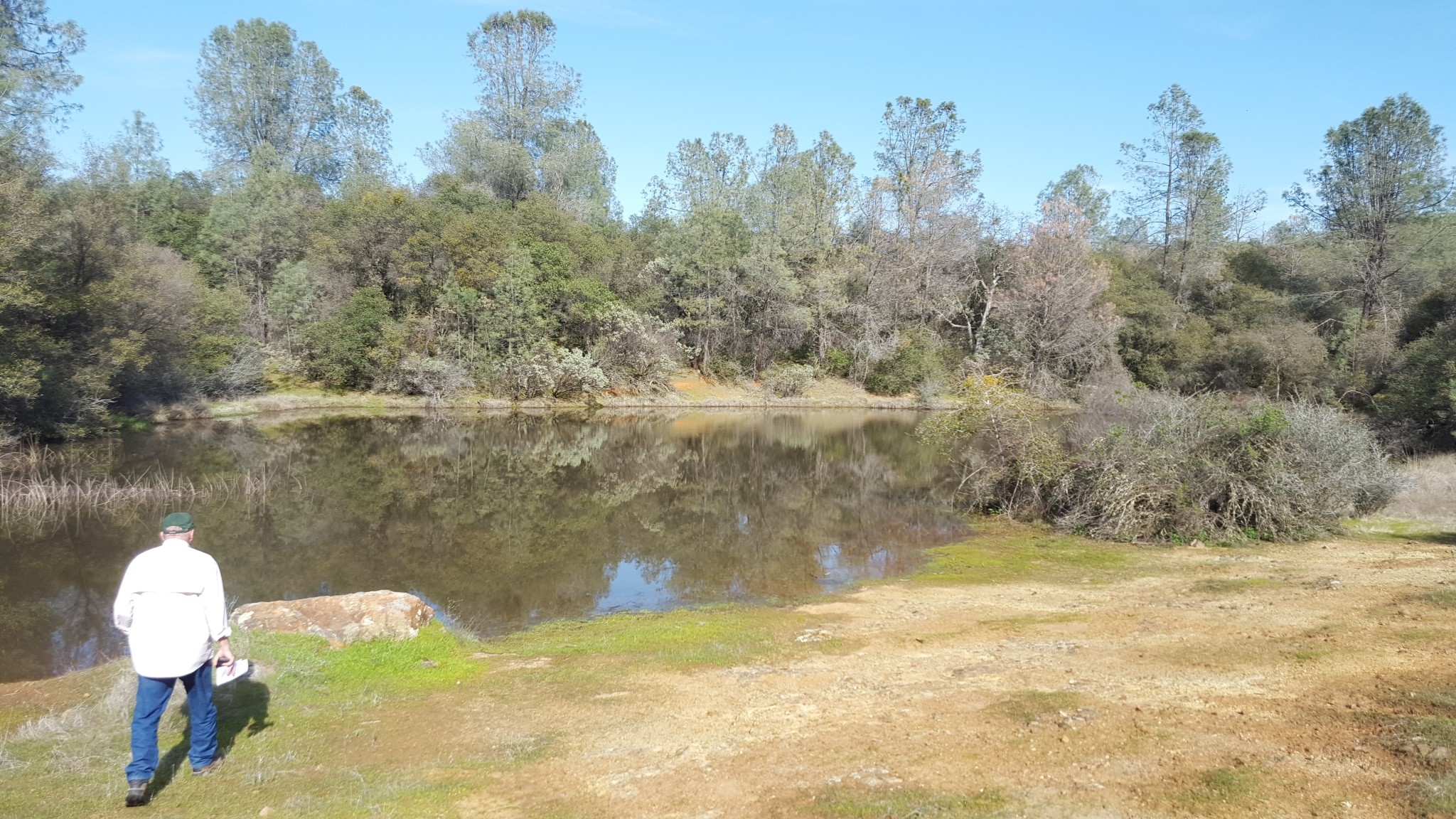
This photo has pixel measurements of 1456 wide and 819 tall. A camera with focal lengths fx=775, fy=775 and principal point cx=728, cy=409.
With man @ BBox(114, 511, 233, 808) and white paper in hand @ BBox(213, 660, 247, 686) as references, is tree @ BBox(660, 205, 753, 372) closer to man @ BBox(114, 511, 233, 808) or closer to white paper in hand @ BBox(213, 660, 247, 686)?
white paper in hand @ BBox(213, 660, 247, 686)

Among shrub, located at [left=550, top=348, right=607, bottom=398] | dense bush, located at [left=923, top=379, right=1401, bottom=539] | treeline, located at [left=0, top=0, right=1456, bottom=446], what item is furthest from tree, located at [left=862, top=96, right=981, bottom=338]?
dense bush, located at [left=923, top=379, right=1401, bottom=539]

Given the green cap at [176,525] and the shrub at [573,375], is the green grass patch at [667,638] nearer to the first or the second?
the green cap at [176,525]

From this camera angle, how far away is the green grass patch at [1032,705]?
21.7ft

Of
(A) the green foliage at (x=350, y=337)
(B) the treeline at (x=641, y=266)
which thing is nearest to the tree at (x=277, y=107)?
(B) the treeline at (x=641, y=266)

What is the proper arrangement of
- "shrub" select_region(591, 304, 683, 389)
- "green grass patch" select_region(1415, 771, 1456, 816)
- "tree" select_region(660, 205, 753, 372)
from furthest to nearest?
"tree" select_region(660, 205, 753, 372) → "shrub" select_region(591, 304, 683, 389) → "green grass patch" select_region(1415, 771, 1456, 816)

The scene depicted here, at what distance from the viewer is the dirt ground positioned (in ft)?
16.9

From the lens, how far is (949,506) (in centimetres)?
2039

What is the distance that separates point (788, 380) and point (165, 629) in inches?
1812

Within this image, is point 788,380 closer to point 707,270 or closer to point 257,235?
point 707,270

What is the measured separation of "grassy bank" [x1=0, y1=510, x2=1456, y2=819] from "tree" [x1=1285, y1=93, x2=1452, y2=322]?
118 feet

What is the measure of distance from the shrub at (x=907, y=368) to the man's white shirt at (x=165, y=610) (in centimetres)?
4832

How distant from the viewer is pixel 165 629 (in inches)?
212

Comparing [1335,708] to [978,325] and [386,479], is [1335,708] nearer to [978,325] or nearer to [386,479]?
[386,479]

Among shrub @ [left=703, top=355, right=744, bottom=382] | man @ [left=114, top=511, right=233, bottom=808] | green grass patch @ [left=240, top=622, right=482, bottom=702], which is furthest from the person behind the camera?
shrub @ [left=703, top=355, right=744, bottom=382]
